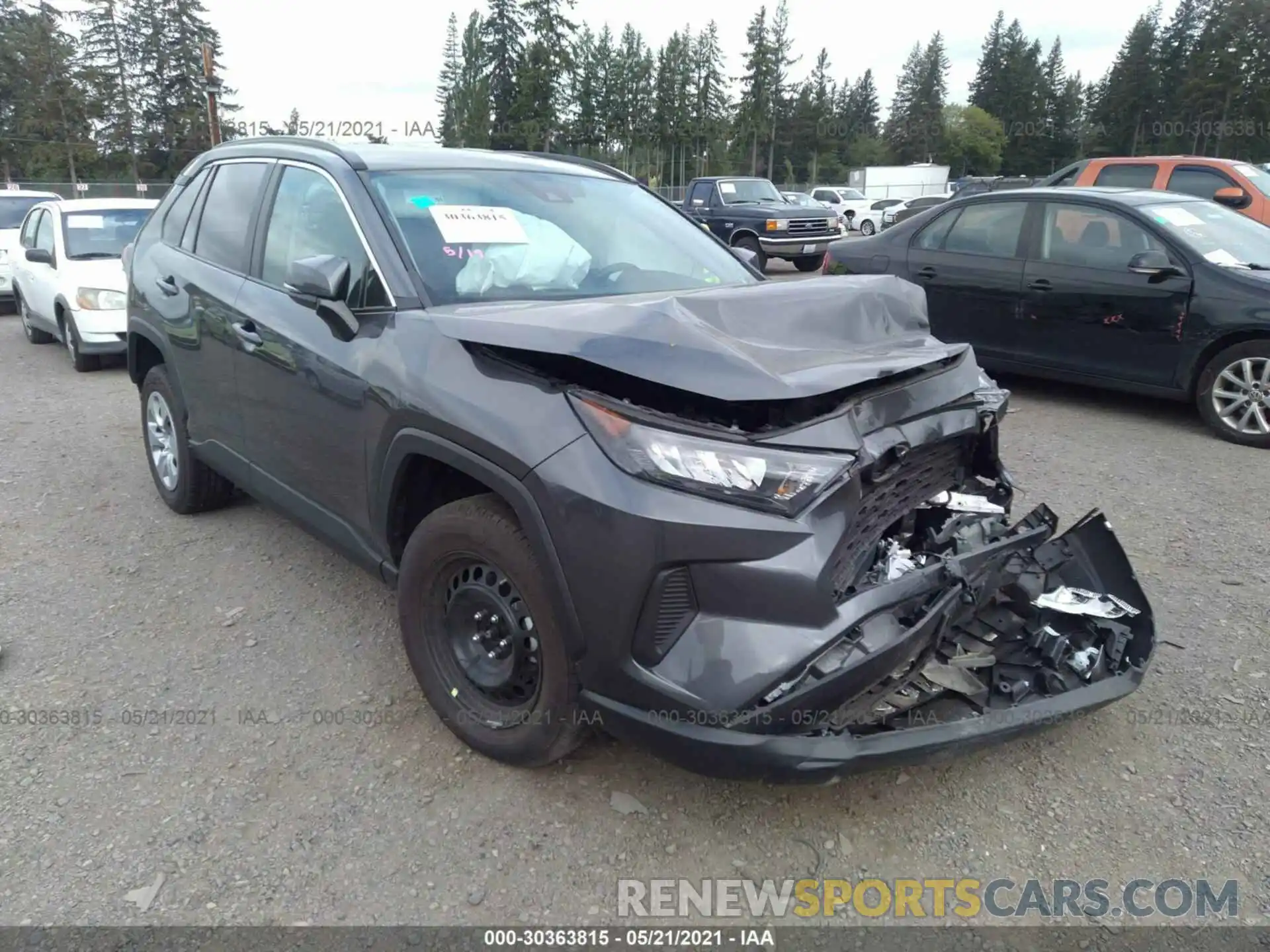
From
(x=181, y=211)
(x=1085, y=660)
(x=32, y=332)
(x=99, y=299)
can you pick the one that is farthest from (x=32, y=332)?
(x=1085, y=660)

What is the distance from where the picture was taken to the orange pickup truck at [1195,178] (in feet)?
A: 32.2

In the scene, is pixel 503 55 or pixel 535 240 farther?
pixel 503 55

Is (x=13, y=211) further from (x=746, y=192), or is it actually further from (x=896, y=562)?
(x=896, y=562)

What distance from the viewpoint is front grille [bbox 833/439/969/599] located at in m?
2.26

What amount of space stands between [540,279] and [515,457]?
108 cm

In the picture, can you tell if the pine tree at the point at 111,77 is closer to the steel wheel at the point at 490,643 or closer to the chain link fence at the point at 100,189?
the chain link fence at the point at 100,189

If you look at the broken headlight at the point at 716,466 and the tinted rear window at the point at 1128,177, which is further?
the tinted rear window at the point at 1128,177

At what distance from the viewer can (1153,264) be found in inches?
240

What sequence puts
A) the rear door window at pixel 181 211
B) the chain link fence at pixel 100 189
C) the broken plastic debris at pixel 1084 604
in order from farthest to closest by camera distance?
the chain link fence at pixel 100 189, the rear door window at pixel 181 211, the broken plastic debris at pixel 1084 604

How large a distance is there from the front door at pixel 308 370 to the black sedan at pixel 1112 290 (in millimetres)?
4326

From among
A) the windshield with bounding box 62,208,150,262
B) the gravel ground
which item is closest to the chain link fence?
the windshield with bounding box 62,208,150,262

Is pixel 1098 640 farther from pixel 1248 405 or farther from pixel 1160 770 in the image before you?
pixel 1248 405

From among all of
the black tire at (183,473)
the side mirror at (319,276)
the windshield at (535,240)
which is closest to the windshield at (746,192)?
the black tire at (183,473)

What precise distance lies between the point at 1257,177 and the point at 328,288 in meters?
11.4
